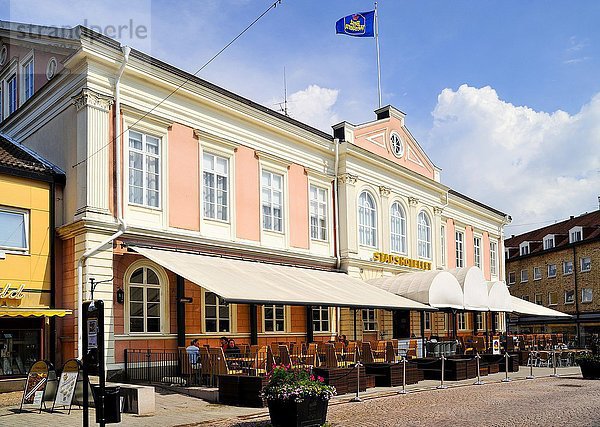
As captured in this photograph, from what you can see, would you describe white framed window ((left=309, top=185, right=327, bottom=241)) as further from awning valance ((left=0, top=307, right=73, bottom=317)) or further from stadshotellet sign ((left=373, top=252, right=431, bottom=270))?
awning valance ((left=0, top=307, right=73, bottom=317))

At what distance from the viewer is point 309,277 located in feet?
71.3

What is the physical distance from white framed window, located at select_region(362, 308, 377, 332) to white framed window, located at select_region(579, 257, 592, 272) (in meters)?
23.9

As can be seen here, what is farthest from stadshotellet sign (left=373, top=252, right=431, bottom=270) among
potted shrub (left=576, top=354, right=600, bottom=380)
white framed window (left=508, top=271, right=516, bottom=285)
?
white framed window (left=508, top=271, right=516, bottom=285)

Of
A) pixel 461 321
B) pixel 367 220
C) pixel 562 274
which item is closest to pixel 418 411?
pixel 367 220

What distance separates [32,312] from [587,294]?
126ft

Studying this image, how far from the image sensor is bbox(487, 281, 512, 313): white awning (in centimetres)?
2683

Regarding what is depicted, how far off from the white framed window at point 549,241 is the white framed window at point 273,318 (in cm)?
3277

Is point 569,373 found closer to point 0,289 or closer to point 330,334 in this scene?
point 330,334

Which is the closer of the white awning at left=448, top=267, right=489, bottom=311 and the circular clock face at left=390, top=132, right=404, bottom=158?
the white awning at left=448, top=267, right=489, bottom=311

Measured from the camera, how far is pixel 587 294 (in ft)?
149

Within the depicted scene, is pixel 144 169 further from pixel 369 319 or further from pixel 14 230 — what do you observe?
pixel 369 319

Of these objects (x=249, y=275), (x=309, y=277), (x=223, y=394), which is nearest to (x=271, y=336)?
(x=309, y=277)

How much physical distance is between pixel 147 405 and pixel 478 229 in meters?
26.9

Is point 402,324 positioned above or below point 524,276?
below
